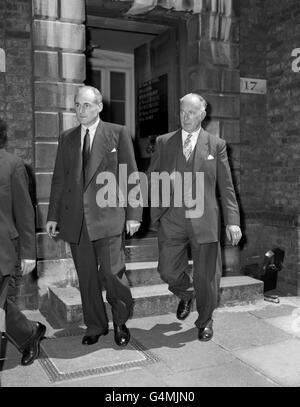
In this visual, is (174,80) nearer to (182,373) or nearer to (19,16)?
(19,16)

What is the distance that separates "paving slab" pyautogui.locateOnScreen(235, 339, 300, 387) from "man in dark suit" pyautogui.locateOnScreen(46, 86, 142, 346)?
1.05 m

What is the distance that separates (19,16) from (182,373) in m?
4.16

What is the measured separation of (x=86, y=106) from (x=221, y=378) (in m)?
2.30

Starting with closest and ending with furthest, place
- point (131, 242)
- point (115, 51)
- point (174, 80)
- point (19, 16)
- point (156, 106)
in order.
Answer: point (19, 16), point (131, 242), point (174, 80), point (156, 106), point (115, 51)

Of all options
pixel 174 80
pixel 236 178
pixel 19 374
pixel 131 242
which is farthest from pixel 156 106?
pixel 19 374

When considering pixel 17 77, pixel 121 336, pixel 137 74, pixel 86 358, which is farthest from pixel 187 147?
pixel 137 74

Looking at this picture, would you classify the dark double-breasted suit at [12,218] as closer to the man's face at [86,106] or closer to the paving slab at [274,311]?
the man's face at [86,106]

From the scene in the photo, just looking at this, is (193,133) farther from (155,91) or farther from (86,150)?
(155,91)

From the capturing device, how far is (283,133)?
23.2 ft

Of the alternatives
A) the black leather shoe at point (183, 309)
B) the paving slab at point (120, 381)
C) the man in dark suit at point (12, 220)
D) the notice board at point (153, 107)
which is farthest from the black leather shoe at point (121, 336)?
the notice board at point (153, 107)

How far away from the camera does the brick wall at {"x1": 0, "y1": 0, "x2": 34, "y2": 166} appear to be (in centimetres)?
543

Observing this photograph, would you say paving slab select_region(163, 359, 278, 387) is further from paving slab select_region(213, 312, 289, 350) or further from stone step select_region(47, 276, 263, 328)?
stone step select_region(47, 276, 263, 328)

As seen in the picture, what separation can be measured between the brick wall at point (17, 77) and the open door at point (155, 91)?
6.81ft

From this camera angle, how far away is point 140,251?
235 inches
